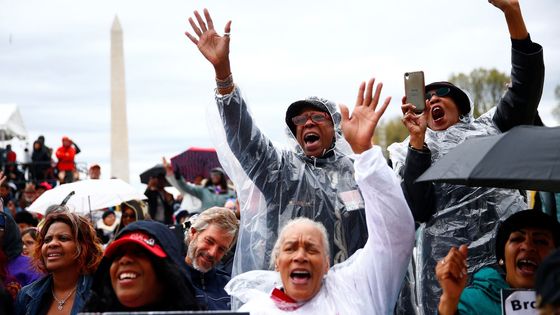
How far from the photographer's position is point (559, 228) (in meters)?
4.04

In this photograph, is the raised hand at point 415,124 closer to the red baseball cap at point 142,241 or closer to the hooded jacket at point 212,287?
the hooded jacket at point 212,287

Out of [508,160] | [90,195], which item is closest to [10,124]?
[90,195]

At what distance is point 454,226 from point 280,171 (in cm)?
103

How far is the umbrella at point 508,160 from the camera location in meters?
3.39

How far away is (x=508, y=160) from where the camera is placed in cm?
346

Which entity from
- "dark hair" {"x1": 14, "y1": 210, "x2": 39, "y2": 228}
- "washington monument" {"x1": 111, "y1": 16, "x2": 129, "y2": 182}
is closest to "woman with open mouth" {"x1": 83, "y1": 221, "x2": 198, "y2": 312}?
"dark hair" {"x1": 14, "y1": 210, "x2": 39, "y2": 228}

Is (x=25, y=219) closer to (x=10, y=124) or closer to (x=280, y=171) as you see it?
(x=280, y=171)

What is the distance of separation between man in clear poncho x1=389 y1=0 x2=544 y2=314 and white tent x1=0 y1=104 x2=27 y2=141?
16675mm

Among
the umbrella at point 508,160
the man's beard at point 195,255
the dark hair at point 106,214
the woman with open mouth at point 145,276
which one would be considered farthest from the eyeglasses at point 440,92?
the dark hair at point 106,214

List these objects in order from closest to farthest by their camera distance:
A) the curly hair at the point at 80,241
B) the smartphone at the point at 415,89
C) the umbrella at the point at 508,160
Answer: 1. the umbrella at the point at 508,160
2. the smartphone at the point at 415,89
3. the curly hair at the point at 80,241

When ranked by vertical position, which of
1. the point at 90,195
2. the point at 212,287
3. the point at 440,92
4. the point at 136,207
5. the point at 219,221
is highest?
the point at 440,92

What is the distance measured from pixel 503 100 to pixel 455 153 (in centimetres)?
109

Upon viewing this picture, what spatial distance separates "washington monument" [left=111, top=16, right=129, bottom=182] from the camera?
28453mm

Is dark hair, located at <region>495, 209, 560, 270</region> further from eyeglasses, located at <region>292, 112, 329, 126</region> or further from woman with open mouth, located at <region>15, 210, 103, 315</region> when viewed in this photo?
woman with open mouth, located at <region>15, 210, 103, 315</region>
